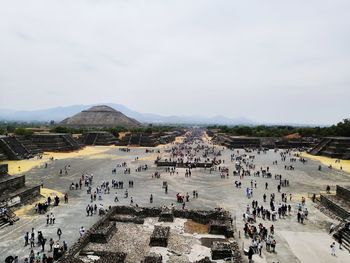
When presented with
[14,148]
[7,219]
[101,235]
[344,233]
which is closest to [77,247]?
[101,235]

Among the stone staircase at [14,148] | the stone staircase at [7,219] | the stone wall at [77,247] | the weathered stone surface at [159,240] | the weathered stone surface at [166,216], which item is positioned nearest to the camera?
the stone wall at [77,247]

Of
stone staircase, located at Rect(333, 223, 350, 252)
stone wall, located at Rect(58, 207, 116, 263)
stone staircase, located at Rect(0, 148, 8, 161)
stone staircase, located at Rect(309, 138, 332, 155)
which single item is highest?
stone staircase, located at Rect(309, 138, 332, 155)

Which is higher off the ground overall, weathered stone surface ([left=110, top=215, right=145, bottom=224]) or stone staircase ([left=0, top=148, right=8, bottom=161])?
stone staircase ([left=0, top=148, right=8, bottom=161])

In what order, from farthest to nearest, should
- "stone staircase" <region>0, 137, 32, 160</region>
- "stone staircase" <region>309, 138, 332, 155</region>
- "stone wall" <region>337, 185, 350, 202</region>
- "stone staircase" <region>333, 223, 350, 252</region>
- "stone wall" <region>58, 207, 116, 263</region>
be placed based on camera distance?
"stone staircase" <region>309, 138, 332, 155</region>, "stone staircase" <region>0, 137, 32, 160</region>, "stone wall" <region>337, 185, 350, 202</region>, "stone staircase" <region>333, 223, 350, 252</region>, "stone wall" <region>58, 207, 116, 263</region>

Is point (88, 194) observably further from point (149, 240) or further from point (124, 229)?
point (149, 240)

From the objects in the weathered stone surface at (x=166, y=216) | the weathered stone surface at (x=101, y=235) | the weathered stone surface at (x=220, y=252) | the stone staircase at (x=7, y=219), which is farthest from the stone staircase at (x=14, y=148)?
the weathered stone surface at (x=220, y=252)

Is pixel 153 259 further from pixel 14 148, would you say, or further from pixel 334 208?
pixel 14 148

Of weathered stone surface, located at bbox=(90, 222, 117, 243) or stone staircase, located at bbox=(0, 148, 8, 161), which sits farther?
stone staircase, located at bbox=(0, 148, 8, 161)

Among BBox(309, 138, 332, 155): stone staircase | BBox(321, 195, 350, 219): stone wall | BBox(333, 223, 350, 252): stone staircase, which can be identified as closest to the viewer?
BBox(333, 223, 350, 252): stone staircase

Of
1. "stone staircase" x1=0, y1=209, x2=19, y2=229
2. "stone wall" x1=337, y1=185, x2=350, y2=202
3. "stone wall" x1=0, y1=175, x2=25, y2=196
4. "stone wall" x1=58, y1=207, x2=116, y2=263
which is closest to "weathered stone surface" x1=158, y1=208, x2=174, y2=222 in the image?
"stone wall" x1=58, y1=207, x2=116, y2=263

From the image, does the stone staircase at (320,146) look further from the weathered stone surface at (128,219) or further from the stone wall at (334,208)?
the weathered stone surface at (128,219)

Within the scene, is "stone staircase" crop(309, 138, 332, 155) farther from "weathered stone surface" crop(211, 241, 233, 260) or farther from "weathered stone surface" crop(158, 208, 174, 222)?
"weathered stone surface" crop(211, 241, 233, 260)
